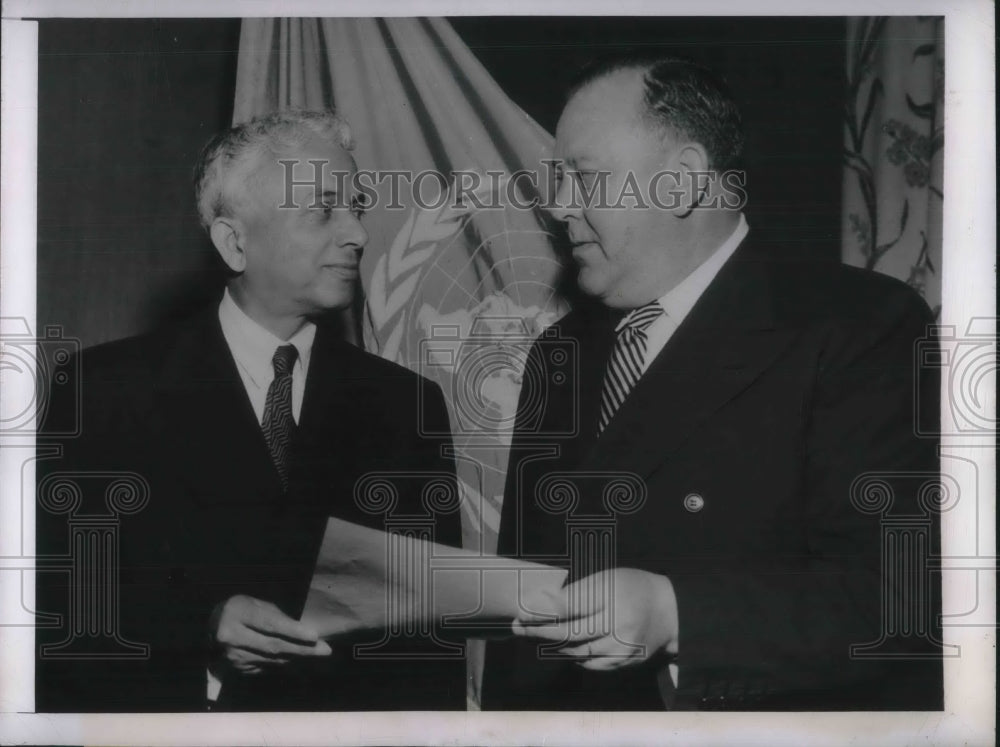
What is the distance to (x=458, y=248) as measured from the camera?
2863 mm

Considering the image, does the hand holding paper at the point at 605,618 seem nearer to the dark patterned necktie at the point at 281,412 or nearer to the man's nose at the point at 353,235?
the dark patterned necktie at the point at 281,412

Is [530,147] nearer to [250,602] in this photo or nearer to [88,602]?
[250,602]

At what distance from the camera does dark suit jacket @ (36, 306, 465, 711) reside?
112 inches

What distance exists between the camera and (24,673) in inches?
115

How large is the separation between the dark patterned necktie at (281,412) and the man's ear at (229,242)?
26 centimetres

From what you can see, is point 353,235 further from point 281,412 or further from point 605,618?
point 605,618

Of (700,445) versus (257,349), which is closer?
(700,445)

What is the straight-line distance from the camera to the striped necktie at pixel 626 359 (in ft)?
9.34

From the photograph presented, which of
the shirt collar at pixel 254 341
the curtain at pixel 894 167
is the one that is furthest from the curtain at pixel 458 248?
the curtain at pixel 894 167

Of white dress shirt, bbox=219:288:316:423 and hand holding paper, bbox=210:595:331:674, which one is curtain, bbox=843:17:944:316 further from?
hand holding paper, bbox=210:595:331:674

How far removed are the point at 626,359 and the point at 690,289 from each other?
0.85ft

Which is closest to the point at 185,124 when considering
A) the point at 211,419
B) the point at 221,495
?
the point at 211,419

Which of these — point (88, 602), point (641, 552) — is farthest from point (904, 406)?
point (88, 602)

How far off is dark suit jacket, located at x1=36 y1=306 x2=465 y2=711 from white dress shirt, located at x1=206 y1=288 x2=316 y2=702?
0.02 meters
